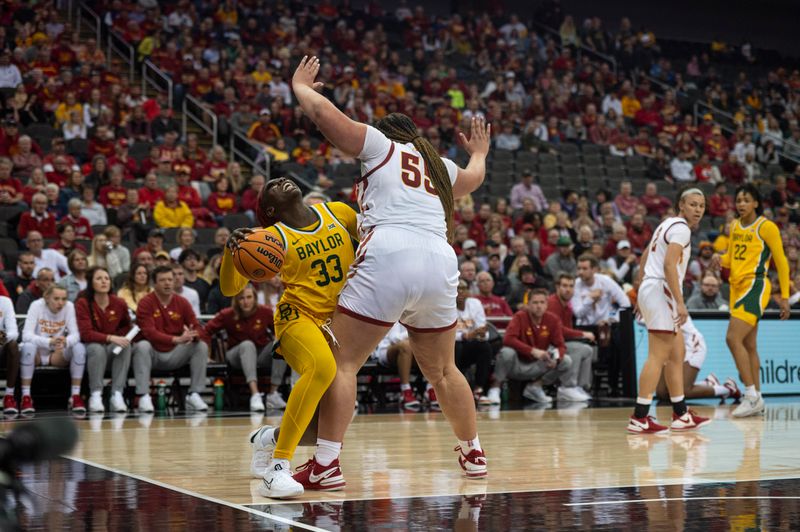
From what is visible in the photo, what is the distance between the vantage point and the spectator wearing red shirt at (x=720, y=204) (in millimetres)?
18203

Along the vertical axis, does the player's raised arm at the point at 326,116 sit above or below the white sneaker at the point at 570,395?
above

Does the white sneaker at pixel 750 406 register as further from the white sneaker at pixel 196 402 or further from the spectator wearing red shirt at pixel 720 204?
the spectator wearing red shirt at pixel 720 204

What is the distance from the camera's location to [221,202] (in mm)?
14008

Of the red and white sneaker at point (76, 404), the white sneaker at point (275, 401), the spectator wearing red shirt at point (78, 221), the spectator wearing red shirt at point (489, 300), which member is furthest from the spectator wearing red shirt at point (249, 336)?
the spectator wearing red shirt at point (489, 300)

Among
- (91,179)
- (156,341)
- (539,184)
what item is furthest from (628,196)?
(156,341)

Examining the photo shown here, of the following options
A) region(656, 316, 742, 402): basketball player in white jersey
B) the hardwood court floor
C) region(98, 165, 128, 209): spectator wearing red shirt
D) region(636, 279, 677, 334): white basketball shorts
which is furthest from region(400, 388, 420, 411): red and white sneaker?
region(98, 165, 128, 209): spectator wearing red shirt

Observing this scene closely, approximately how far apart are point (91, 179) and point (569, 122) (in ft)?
32.4

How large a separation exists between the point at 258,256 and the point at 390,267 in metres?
0.56

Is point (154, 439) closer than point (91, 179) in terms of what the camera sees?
Yes

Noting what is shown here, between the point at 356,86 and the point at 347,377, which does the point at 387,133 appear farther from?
the point at 356,86

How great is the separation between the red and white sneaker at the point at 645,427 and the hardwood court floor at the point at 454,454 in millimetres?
143

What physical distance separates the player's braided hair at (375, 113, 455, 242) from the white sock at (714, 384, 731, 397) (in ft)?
22.1

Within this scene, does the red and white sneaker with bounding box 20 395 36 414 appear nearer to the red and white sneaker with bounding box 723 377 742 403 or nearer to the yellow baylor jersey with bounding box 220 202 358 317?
the yellow baylor jersey with bounding box 220 202 358 317

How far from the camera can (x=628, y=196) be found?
17391 millimetres
